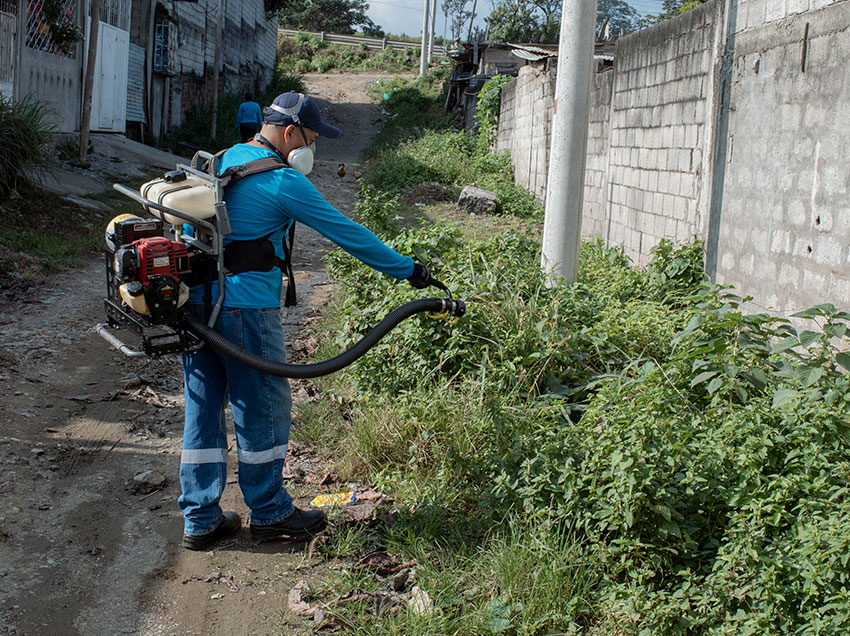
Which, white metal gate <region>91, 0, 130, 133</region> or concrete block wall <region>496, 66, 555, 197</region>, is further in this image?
white metal gate <region>91, 0, 130, 133</region>

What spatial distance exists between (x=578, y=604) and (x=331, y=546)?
3.85ft

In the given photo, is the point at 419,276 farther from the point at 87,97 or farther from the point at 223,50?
the point at 223,50

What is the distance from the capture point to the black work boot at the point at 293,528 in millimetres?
3598

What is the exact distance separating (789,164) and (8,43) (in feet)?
34.6

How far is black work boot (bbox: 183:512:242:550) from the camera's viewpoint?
3.52 meters

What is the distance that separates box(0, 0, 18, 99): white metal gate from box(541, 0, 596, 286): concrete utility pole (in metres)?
8.47

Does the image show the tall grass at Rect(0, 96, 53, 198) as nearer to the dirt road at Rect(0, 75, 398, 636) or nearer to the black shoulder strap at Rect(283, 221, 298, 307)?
the dirt road at Rect(0, 75, 398, 636)

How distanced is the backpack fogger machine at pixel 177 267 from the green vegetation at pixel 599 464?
2.89 feet

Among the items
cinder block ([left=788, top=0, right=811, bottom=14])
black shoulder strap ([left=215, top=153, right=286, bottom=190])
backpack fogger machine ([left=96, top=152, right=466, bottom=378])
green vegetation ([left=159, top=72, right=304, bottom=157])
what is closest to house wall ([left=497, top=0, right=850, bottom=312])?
cinder block ([left=788, top=0, right=811, bottom=14])

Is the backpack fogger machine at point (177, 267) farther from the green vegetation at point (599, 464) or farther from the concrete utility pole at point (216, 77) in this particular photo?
the concrete utility pole at point (216, 77)

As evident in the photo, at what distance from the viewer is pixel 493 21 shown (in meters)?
43.3

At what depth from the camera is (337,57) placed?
42281 millimetres

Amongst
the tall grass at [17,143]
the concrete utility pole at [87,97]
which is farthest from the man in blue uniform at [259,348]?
the concrete utility pole at [87,97]

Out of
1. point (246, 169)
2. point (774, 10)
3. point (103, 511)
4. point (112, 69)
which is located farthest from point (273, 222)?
point (112, 69)
